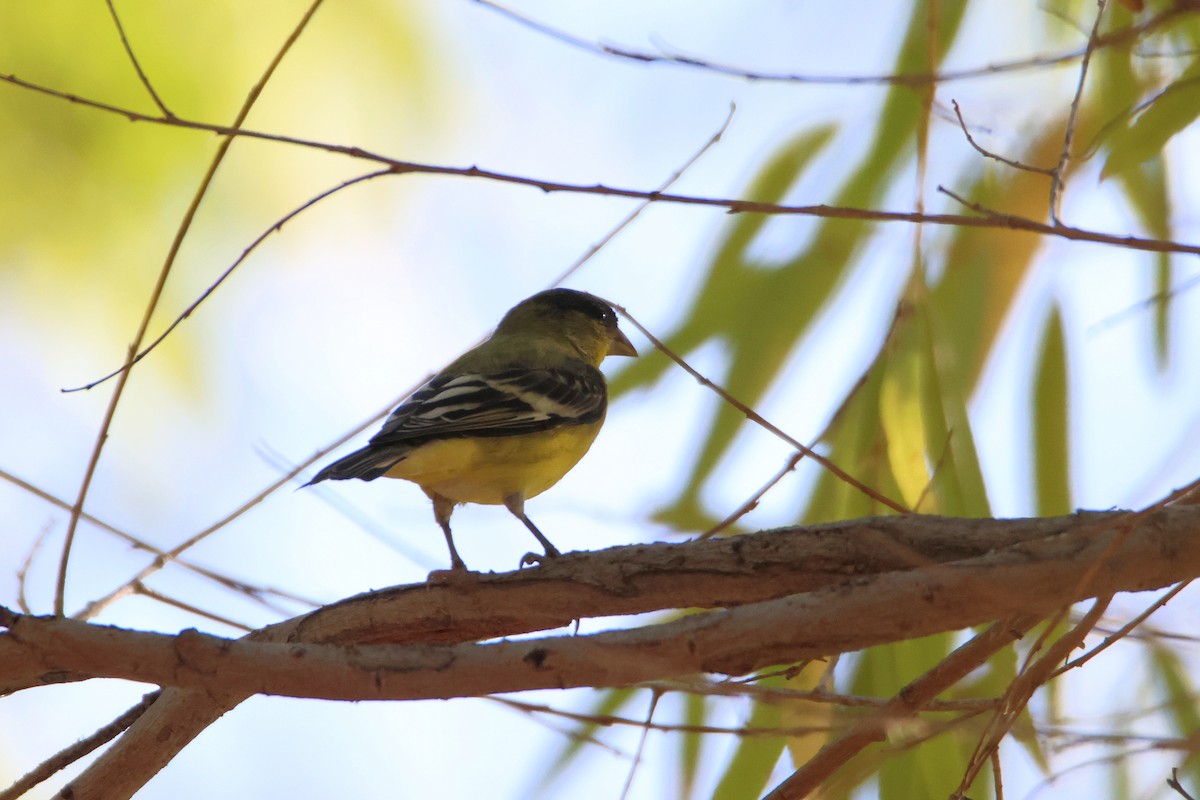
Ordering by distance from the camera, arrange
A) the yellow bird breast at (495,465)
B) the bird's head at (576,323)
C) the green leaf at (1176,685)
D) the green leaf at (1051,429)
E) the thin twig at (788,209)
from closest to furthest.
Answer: the thin twig at (788,209), the green leaf at (1176,685), the green leaf at (1051,429), the yellow bird breast at (495,465), the bird's head at (576,323)

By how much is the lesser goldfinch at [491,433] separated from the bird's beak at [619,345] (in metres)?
0.82

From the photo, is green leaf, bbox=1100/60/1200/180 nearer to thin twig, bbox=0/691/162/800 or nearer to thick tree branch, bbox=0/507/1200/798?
thick tree branch, bbox=0/507/1200/798

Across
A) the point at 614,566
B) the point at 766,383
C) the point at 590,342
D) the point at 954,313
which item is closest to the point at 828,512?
the point at 766,383

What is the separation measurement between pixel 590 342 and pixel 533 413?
5.38ft

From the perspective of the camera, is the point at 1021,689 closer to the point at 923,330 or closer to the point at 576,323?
the point at 923,330

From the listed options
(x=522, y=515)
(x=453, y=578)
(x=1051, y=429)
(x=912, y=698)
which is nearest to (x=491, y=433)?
(x=522, y=515)

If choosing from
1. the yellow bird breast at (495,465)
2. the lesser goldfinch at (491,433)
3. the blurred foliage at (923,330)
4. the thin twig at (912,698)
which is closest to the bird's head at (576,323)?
the lesser goldfinch at (491,433)

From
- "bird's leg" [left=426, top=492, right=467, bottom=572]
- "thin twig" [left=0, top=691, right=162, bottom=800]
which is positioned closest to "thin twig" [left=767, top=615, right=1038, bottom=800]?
"thin twig" [left=0, top=691, right=162, bottom=800]

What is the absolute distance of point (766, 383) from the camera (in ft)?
13.0

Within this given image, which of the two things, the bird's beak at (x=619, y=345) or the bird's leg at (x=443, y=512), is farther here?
the bird's beak at (x=619, y=345)

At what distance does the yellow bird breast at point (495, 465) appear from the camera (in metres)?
4.05

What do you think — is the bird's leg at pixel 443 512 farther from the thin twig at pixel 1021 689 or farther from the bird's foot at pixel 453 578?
the thin twig at pixel 1021 689

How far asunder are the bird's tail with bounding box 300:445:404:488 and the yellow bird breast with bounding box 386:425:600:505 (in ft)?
0.60

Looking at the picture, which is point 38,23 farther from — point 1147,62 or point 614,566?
point 1147,62
